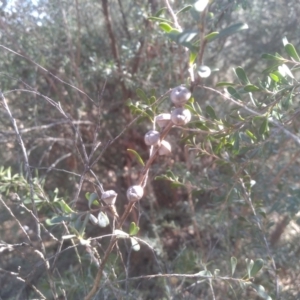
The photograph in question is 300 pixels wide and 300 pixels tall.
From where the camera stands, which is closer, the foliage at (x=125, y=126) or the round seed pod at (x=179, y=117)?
the round seed pod at (x=179, y=117)

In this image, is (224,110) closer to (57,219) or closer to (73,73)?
(73,73)

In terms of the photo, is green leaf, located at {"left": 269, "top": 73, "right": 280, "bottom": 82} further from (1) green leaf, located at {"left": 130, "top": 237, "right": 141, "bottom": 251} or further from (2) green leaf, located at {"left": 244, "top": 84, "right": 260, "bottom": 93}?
(1) green leaf, located at {"left": 130, "top": 237, "right": 141, "bottom": 251}

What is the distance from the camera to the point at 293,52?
0.85m

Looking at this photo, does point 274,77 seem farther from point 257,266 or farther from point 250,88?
point 257,266

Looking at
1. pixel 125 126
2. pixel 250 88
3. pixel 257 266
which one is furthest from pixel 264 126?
pixel 125 126

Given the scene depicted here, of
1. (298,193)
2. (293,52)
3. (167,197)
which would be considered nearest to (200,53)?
(293,52)

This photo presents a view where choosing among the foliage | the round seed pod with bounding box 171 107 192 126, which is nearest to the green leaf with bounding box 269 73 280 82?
the round seed pod with bounding box 171 107 192 126

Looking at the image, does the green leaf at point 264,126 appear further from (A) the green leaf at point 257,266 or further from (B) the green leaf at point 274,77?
(A) the green leaf at point 257,266

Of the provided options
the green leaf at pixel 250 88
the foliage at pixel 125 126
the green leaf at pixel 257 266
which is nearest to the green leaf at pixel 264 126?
the green leaf at pixel 250 88

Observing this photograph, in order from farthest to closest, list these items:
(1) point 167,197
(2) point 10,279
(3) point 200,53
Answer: (1) point 167,197
(2) point 10,279
(3) point 200,53

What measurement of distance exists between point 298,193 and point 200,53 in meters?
0.34

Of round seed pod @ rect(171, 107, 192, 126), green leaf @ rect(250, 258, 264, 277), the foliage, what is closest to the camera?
round seed pod @ rect(171, 107, 192, 126)

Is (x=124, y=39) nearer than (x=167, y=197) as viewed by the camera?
Yes

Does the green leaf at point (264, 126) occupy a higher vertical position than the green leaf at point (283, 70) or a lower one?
lower
